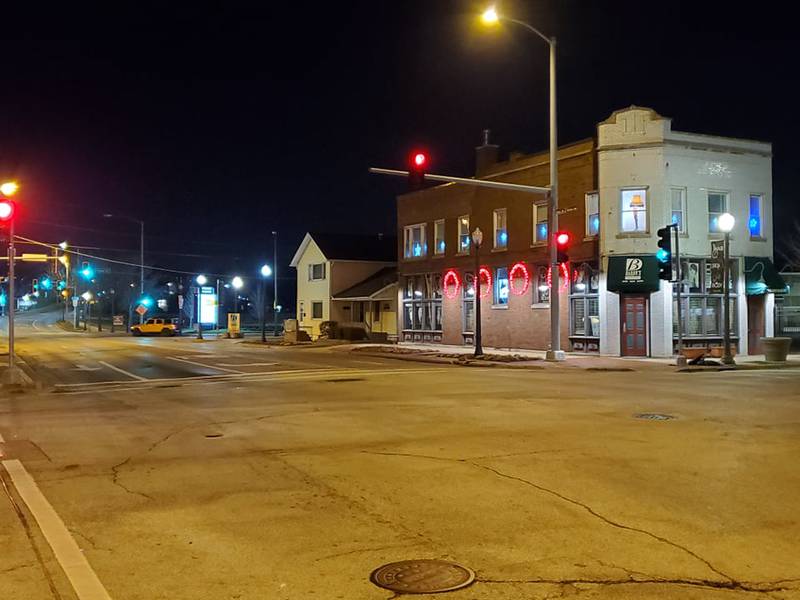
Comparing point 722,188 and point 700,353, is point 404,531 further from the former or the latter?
point 722,188

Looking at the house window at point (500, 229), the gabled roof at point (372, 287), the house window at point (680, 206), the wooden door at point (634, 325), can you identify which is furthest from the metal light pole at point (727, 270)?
the gabled roof at point (372, 287)

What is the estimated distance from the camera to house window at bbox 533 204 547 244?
36.0 metres

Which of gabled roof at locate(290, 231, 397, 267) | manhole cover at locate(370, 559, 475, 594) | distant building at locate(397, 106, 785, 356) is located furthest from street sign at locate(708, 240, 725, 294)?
gabled roof at locate(290, 231, 397, 267)

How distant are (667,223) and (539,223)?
254 inches

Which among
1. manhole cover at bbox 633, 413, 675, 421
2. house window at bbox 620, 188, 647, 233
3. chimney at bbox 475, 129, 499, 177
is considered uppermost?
chimney at bbox 475, 129, 499, 177

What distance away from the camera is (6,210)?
63.1 feet

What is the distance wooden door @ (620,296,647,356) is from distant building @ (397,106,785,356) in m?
0.04

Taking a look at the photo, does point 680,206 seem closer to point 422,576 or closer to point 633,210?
point 633,210

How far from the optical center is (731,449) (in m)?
10.1

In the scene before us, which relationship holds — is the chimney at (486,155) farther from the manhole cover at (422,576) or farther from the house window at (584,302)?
the manhole cover at (422,576)

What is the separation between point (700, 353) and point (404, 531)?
80.0 feet

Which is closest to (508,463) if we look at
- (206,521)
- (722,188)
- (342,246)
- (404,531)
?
(404,531)

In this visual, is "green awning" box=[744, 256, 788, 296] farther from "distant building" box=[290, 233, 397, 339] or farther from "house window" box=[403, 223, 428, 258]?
"distant building" box=[290, 233, 397, 339]

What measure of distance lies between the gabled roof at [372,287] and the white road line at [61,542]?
41.3 metres
